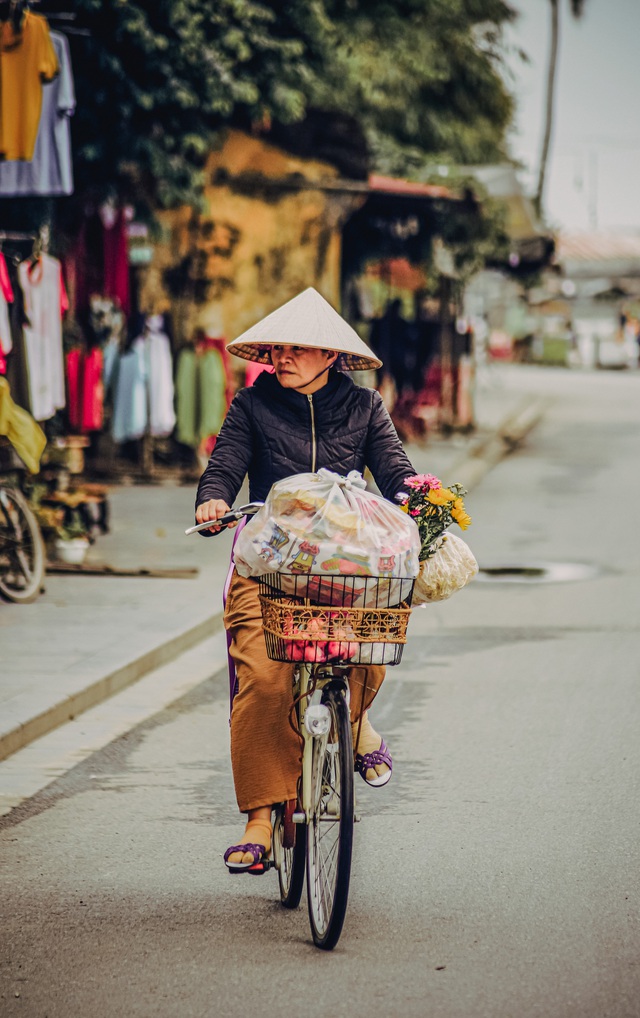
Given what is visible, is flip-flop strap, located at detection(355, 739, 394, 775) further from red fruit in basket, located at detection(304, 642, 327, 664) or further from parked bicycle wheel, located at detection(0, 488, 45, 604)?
parked bicycle wheel, located at detection(0, 488, 45, 604)

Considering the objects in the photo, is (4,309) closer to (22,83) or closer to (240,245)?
(22,83)

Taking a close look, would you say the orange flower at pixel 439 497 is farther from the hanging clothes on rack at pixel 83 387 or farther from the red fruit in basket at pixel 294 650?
the hanging clothes on rack at pixel 83 387

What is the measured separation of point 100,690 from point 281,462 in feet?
10.8

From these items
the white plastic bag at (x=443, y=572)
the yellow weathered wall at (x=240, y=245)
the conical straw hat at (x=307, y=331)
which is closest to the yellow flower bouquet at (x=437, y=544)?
the white plastic bag at (x=443, y=572)

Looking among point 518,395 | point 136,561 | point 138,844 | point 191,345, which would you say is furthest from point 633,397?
point 138,844

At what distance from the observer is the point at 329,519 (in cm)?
422

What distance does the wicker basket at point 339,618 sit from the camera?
13.8 ft

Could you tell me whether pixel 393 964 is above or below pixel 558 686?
above

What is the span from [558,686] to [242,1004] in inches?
180

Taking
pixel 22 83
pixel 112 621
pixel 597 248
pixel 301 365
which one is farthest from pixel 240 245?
pixel 597 248

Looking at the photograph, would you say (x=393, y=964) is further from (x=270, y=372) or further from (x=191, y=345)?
(x=191, y=345)

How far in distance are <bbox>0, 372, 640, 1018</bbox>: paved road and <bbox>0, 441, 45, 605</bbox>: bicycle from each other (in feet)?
7.42

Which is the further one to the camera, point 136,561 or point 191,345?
point 191,345

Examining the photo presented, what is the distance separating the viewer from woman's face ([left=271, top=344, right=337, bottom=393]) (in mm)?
4934
